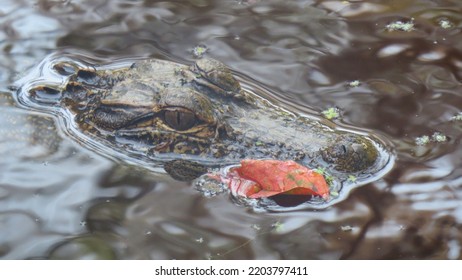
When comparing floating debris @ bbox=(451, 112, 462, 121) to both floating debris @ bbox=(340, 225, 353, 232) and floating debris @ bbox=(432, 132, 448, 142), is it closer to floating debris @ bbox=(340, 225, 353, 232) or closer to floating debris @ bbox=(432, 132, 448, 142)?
floating debris @ bbox=(432, 132, 448, 142)

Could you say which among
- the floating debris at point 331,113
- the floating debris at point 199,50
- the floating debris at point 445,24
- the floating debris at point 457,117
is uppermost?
the floating debris at point 445,24

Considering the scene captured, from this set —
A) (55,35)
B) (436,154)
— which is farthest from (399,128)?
(55,35)

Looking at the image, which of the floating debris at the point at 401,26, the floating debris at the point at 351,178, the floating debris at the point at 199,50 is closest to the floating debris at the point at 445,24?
the floating debris at the point at 401,26

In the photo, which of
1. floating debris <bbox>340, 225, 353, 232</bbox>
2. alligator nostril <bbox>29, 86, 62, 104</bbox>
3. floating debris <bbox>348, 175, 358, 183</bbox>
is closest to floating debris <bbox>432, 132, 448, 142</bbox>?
floating debris <bbox>348, 175, 358, 183</bbox>

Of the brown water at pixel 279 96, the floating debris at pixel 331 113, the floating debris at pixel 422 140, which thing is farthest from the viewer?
the floating debris at pixel 331 113

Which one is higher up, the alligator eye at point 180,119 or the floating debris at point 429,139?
the alligator eye at point 180,119

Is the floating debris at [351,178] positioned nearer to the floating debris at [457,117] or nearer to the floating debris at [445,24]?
the floating debris at [457,117]
